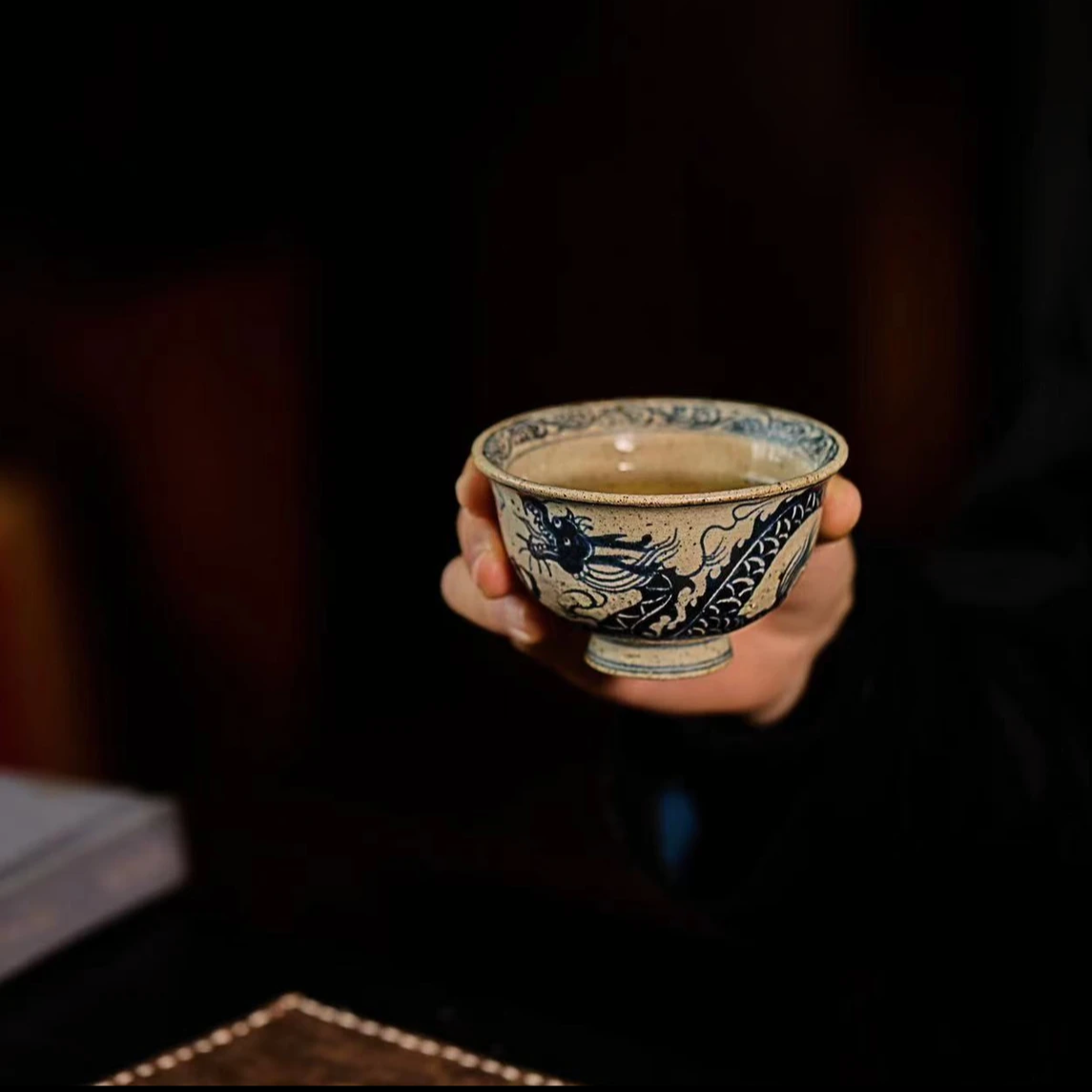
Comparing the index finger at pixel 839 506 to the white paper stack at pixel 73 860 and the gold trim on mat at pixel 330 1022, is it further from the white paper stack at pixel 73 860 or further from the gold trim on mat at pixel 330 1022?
the white paper stack at pixel 73 860

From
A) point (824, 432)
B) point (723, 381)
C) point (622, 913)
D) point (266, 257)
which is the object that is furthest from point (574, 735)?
point (824, 432)

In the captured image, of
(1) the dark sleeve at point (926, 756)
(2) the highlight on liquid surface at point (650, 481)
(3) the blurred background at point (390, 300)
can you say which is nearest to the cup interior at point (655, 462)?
(2) the highlight on liquid surface at point (650, 481)

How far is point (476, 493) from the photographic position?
0.82 m

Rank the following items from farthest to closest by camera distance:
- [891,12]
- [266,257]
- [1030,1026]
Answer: [266,257], [891,12], [1030,1026]

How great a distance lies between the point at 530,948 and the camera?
111 cm

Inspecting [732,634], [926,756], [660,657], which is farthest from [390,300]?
[660,657]

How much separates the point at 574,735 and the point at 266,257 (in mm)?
1070

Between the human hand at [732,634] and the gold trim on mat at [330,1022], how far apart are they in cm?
25

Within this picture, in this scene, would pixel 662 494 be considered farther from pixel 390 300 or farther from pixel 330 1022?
pixel 390 300

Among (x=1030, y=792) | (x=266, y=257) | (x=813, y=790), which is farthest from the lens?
(x=266, y=257)

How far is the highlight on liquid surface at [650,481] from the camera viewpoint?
83 cm

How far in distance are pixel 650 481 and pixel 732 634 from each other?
0.13m

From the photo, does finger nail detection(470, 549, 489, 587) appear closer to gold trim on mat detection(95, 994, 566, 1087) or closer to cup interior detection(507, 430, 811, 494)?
cup interior detection(507, 430, 811, 494)

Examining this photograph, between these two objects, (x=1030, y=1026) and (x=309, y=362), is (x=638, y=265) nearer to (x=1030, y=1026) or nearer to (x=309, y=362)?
(x=309, y=362)
